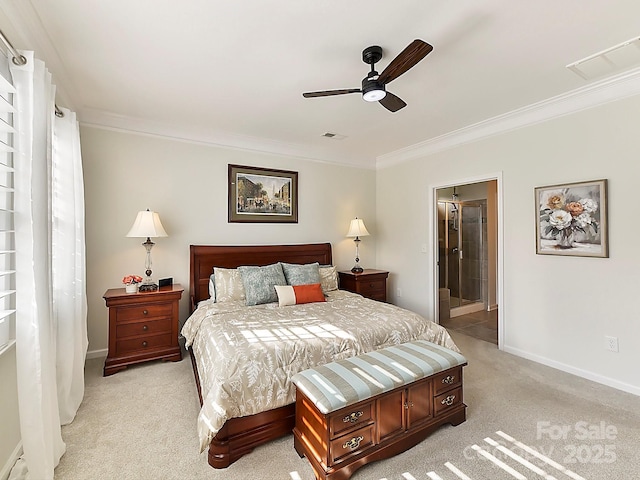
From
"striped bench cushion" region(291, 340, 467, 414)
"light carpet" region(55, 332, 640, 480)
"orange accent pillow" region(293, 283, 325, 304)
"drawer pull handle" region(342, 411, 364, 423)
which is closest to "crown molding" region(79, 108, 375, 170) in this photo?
"orange accent pillow" region(293, 283, 325, 304)

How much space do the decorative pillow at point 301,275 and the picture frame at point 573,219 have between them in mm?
2426

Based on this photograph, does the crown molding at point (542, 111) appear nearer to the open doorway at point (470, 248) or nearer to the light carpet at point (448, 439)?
the open doorway at point (470, 248)

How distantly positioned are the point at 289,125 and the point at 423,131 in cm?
172

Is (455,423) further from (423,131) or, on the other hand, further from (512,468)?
(423,131)

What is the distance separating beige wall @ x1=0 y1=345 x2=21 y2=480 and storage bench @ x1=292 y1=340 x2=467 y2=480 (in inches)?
62.3

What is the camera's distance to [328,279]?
397 cm

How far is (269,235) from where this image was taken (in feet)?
14.3

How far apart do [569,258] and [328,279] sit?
2546mm

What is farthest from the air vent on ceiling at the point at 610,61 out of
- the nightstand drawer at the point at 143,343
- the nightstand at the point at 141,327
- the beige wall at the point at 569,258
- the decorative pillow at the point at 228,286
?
the nightstand drawer at the point at 143,343

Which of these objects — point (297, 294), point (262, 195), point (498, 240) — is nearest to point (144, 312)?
point (297, 294)

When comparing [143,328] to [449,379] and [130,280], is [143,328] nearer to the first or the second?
[130,280]

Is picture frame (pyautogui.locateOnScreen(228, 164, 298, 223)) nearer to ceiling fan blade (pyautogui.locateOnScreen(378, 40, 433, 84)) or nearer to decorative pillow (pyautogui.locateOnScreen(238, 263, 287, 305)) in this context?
decorative pillow (pyautogui.locateOnScreen(238, 263, 287, 305))

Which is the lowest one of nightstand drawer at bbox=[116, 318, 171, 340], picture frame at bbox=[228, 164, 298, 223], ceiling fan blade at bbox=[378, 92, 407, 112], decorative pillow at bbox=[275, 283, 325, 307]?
nightstand drawer at bbox=[116, 318, 171, 340]

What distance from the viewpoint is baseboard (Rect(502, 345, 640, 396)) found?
265 centimetres
